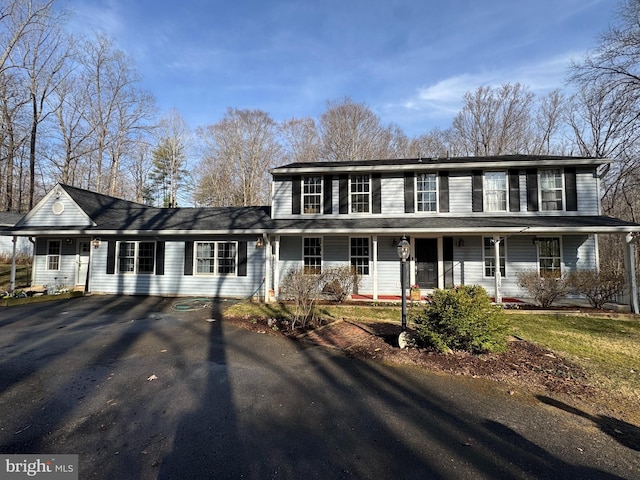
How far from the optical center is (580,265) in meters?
10.6

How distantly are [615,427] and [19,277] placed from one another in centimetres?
2291

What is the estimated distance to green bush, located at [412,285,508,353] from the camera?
5.22 m

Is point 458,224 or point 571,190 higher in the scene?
point 571,190

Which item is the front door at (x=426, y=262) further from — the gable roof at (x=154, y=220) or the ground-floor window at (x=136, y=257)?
the ground-floor window at (x=136, y=257)

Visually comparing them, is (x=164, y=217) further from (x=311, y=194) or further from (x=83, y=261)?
(x=311, y=194)

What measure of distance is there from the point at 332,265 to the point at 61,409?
9.00 metres

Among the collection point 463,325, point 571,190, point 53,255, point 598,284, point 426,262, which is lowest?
point 463,325

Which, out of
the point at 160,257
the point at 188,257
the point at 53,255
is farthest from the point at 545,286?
the point at 53,255

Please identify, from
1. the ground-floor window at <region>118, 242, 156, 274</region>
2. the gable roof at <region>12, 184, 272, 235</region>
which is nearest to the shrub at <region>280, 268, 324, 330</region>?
the gable roof at <region>12, 184, 272, 235</region>

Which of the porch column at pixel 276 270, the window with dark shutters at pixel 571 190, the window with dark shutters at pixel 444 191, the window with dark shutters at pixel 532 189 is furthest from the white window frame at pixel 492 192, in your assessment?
the porch column at pixel 276 270

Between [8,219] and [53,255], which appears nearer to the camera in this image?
[53,255]

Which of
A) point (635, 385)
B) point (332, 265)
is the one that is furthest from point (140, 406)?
point (332, 265)

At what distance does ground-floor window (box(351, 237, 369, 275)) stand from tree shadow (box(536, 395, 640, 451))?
809 centimetres

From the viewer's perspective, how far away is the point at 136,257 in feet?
41.1
